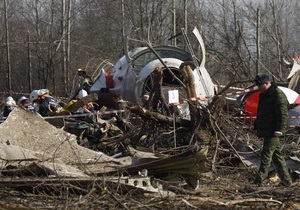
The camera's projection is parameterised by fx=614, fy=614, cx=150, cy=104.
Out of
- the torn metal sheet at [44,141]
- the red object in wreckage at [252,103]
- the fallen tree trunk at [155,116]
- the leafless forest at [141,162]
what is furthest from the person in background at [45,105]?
the torn metal sheet at [44,141]

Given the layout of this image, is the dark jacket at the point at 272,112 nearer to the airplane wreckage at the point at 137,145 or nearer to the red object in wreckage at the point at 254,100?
the airplane wreckage at the point at 137,145

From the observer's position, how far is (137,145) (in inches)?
397

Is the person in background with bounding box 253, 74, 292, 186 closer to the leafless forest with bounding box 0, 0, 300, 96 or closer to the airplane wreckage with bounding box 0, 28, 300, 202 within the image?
the airplane wreckage with bounding box 0, 28, 300, 202

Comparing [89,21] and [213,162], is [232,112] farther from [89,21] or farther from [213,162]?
[89,21]

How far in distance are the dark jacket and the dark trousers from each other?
0.36ft

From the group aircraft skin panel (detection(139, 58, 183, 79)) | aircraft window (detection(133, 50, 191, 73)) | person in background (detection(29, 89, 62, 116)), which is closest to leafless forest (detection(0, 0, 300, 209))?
person in background (detection(29, 89, 62, 116))

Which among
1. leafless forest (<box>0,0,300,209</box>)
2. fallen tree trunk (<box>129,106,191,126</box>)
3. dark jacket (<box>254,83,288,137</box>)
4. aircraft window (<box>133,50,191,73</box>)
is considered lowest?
leafless forest (<box>0,0,300,209</box>)

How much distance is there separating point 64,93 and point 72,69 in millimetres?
3445

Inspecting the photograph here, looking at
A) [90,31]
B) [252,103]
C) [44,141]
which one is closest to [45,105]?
[252,103]

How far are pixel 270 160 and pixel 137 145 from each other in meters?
2.78

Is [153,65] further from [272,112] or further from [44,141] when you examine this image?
[272,112]

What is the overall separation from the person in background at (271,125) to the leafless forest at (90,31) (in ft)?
55.8

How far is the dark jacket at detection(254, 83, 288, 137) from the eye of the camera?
25.9 ft

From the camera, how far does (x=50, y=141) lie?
340 inches
